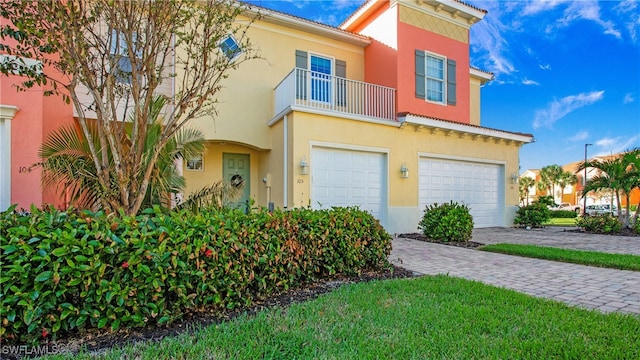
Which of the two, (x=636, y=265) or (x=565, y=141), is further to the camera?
(x=565, y=141)

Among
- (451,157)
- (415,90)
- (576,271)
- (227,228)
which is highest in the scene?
(415,90)

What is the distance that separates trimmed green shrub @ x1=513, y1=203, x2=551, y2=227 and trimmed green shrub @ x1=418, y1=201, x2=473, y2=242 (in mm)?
6109

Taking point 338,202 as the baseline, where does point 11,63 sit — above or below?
above

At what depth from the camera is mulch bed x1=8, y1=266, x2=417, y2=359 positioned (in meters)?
2.79

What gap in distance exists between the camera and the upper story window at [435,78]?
12.1 metres

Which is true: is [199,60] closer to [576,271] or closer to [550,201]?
[576,271]

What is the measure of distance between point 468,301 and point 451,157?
9.33 m

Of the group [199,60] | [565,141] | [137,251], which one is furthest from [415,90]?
[565,141]

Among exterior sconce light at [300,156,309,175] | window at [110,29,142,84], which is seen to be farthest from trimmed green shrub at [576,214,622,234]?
window at [110,29,142,84]

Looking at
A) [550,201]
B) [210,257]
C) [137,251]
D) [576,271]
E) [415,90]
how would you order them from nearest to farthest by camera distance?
1. [137,251]
2. [210,257]
3. [576,271]
4. [415,90]
5. [550,201]

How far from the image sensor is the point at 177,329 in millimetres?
3123

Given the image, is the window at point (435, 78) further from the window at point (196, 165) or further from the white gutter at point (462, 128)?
the window at point (196, 165)

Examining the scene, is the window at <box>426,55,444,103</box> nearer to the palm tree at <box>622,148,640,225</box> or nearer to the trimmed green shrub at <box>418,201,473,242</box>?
the trimmed green shrub at <box>418,201,473,242</box>

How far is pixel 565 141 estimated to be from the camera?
37500 mm
